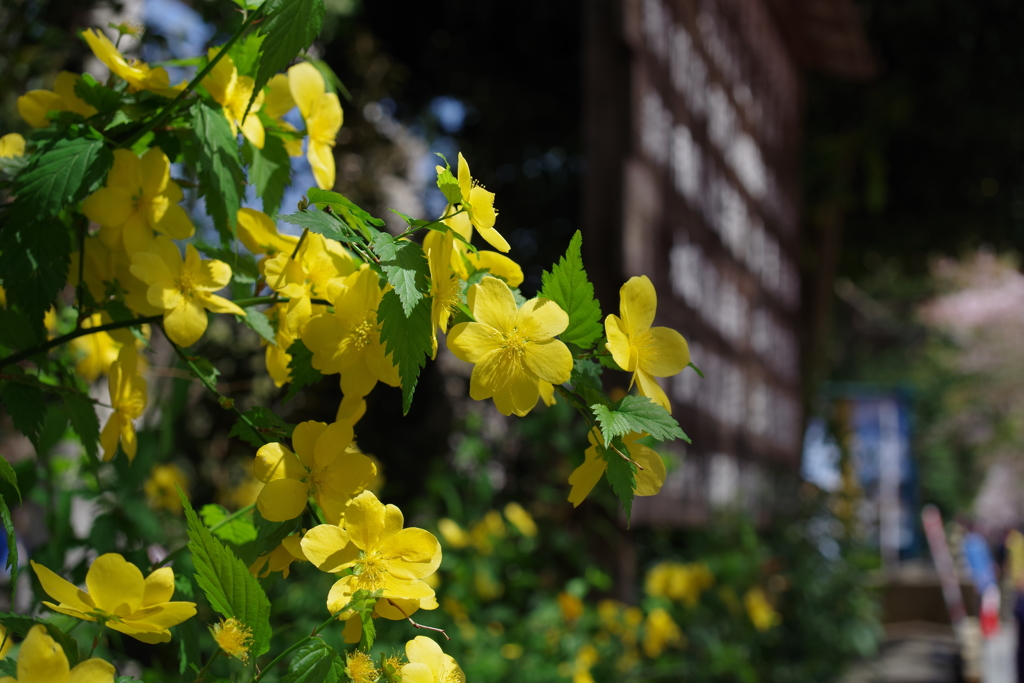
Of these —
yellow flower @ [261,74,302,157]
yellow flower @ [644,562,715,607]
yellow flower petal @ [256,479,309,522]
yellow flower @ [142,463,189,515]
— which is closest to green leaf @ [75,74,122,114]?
yellow flower @ [261,74,302,157]

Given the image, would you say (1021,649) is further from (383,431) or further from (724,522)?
(383,431)

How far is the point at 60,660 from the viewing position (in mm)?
432

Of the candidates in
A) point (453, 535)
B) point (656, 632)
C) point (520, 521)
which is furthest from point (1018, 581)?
point (453, 535)

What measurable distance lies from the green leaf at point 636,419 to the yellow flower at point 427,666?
0.52ft

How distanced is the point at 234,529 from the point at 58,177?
270mm

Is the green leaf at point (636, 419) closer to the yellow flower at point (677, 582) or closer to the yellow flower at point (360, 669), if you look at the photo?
the yellow flower at point (360, 669)

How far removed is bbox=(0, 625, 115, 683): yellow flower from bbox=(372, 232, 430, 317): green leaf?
9.1 inches

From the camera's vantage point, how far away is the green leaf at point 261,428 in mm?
578

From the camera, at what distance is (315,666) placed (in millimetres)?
465

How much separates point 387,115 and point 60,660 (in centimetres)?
376

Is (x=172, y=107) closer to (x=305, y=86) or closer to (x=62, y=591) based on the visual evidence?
(x=305, y=86)

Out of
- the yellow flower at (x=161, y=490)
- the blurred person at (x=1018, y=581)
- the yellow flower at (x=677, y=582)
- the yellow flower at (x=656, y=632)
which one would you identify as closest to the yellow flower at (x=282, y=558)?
the yellow flower at (x=161, y=490)

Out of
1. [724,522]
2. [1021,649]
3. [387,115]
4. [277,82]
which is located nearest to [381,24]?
[387,115]

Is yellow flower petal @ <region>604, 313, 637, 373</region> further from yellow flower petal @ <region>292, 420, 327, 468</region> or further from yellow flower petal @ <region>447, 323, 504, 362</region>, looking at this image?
yellow flower petal @ <region>292, 420, 327, 468</region>
